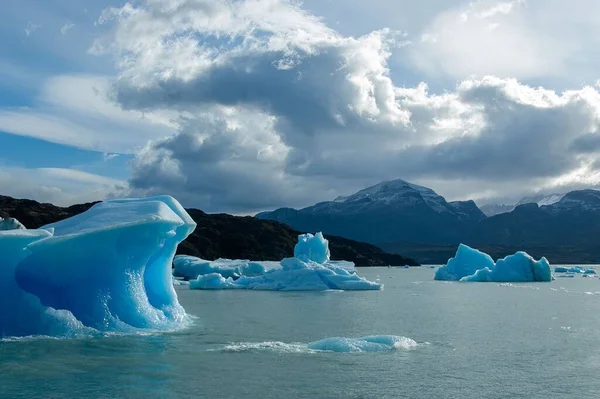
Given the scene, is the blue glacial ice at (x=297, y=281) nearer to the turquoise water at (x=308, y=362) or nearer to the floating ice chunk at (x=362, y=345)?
the turquoise water at (x=308, y=362)

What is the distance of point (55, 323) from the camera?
1379 cm

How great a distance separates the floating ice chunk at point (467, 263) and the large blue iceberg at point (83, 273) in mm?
44353

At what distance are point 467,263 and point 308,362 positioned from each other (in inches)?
1840

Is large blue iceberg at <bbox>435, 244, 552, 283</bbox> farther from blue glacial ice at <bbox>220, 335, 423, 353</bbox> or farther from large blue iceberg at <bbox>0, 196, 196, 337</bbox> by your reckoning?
large blue iceberg at <bbox>0, 196, 196, 337</bbox>

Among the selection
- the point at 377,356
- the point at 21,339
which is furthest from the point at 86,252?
the point at 377,356

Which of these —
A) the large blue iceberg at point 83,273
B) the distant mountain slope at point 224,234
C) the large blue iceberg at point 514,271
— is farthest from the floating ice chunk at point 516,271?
the distant mountain slope at point 224,234

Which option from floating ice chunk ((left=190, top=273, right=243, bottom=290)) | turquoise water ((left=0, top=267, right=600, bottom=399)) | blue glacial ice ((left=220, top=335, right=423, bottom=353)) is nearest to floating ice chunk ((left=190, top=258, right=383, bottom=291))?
floating ice chunk ((left=190, top=273, right=243, bottom=290))

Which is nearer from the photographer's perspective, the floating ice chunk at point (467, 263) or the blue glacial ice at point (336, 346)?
the blue glacial ice at point (336, 346)

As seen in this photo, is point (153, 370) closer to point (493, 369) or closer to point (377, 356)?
point (377, 356)

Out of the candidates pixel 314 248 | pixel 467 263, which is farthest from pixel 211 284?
pixel 467 263

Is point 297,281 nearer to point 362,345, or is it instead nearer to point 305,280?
point 305,280

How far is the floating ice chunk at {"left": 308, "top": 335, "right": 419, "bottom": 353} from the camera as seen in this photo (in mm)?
13383

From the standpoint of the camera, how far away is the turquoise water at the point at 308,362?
383 inches

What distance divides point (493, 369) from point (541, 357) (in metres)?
2.19
